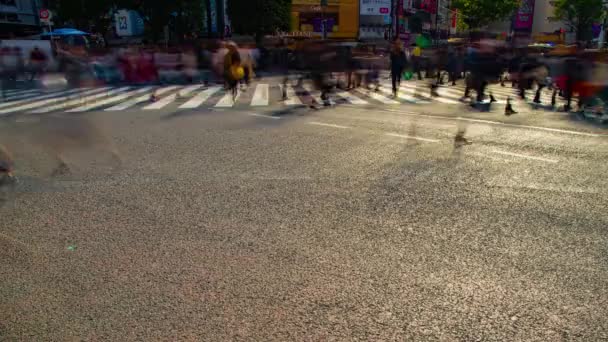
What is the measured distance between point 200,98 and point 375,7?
52.1 meters

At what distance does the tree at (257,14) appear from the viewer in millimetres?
39656

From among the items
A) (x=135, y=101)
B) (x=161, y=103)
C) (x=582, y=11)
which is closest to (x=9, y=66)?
(x=135, y=101)

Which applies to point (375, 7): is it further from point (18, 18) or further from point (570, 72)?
point (570, 72)

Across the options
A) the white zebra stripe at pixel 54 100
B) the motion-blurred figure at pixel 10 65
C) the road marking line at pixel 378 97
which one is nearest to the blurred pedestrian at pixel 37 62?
the motion-blurred figure at pixel 10 65

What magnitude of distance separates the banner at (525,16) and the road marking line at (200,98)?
307ft

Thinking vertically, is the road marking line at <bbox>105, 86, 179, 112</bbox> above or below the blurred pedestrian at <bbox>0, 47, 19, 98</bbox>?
below

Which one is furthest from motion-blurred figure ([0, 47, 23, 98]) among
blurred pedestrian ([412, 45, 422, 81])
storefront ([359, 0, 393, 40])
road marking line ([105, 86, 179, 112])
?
storefront ([359, 0, 393, 40])

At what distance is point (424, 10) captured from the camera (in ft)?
265

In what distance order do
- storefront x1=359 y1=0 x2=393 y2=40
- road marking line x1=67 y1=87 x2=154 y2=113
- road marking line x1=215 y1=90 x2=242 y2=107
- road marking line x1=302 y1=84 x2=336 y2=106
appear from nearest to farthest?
road marking line x1=67 y1=87 x2=154 y2=113, road marking line x1=215 y1=90 x2=242 y2=107, road marking line x1=302 y1=84 x2=336 y2=106, storefront x1=359 y1=0 x2=393 y2=40

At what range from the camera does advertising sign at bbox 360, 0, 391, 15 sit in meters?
61.2

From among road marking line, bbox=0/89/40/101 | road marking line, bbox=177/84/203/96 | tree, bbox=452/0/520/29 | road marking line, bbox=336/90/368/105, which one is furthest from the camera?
tree, bbox=452/0/520/29

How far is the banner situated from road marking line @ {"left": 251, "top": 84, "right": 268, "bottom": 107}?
91788mm

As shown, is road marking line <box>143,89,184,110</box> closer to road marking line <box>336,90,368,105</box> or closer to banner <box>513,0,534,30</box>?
road marking line <box>336,90,368,105</box>

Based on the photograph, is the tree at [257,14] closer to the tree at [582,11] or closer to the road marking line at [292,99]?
the road marking line at [292,99]
